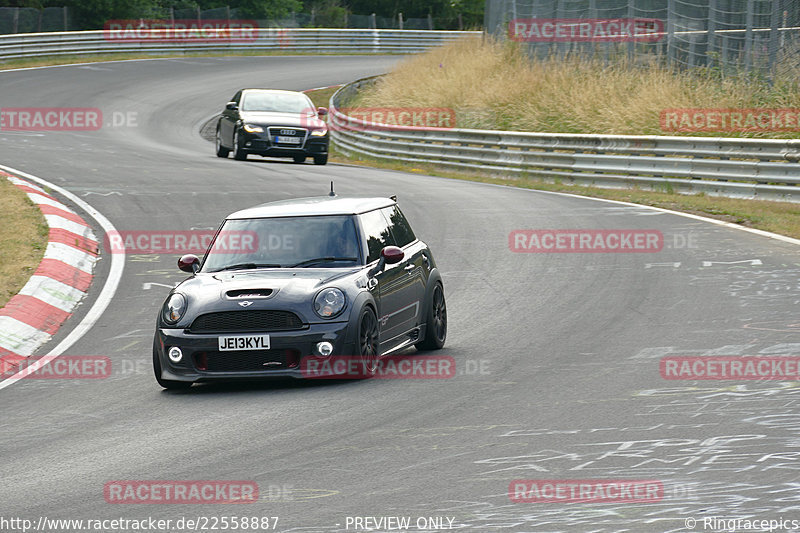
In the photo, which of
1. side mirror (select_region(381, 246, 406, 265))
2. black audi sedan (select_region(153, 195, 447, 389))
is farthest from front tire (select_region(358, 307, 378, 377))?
side mirror (select_region(381, 246, 406, 265))

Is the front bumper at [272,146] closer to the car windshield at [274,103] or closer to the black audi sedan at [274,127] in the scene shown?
the black audi sedan at [274,127]

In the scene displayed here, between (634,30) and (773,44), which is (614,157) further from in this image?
(634,30)

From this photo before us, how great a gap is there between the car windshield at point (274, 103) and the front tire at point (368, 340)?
63.7 ft

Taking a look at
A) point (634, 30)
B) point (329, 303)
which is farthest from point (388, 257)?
point (634, 30)

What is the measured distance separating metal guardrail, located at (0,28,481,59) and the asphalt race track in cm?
3540

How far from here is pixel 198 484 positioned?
258 inches

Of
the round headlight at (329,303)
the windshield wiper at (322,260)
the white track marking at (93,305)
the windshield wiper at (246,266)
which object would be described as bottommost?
the white track marking at (93,305)

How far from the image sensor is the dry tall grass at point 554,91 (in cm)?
2727

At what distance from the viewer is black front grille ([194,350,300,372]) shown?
30.3ft

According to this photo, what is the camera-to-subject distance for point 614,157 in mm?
24094

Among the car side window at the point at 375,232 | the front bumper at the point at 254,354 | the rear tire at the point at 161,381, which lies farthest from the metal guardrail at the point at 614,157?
the rear tire at the point at 161,381

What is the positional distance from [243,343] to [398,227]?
→ 2610 mm

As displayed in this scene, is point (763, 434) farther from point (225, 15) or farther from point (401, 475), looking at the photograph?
point (225, 15)

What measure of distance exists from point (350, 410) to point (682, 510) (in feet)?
10.1
